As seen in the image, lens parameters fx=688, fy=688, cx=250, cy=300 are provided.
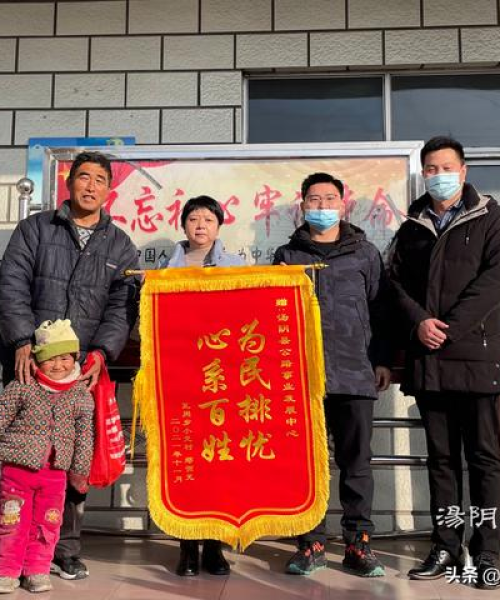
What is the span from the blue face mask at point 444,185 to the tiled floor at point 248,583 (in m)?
1.59

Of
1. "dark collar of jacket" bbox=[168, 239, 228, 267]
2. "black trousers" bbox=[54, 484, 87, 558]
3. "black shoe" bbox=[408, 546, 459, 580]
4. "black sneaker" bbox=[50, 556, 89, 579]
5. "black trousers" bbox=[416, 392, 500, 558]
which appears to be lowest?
"black sneaker" bbox=[50, 556, 89, 579]

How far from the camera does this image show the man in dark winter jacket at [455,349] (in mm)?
2725

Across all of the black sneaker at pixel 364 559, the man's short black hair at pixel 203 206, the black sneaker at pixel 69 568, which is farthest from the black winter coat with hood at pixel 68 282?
the black sneaker at pixel 364 559

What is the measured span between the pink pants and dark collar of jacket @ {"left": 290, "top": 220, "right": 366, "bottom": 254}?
1.39m

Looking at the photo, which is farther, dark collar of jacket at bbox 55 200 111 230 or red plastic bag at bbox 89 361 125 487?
dark collar of jacket at bbox 55 200 111 230

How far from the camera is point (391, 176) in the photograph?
361 cm

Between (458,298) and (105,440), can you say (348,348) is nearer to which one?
(458,298)

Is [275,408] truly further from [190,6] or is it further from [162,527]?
[190,6]

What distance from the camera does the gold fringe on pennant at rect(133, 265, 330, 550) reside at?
8.96ft

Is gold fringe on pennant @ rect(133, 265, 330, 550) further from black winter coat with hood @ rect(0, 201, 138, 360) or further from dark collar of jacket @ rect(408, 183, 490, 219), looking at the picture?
dark collar of jacket @ rect(408, 183, 490, 219)

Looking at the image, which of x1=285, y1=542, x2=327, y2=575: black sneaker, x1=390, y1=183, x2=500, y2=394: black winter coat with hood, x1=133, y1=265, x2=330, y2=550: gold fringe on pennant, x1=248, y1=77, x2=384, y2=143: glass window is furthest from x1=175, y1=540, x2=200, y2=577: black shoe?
x1=248, y1=77, x2=384, y2=143: glass window

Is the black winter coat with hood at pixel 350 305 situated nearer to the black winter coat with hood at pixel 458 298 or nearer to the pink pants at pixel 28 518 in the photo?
the black winter coat with hood at pixel 458 298

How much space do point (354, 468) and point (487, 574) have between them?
64cm

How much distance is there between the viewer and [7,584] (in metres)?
2.65
